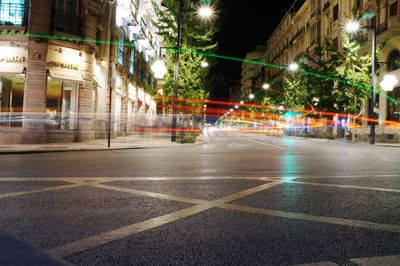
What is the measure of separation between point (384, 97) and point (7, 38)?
29.4 m

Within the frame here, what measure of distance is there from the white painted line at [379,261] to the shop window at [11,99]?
1951 cm

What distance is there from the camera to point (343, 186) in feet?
21.5

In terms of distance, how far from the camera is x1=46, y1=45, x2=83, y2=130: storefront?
19984 mm

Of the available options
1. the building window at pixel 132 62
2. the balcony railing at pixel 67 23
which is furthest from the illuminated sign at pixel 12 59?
the building window at pixel 132 62

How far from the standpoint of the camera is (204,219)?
13.6 feet

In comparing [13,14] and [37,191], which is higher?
[13,14]

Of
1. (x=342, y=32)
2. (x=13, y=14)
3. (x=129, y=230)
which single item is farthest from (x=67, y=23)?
(x=342, y=32)

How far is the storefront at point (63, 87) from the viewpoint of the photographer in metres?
20.0

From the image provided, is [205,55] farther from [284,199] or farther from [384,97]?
[284,199]

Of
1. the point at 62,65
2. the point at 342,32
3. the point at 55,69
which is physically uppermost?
the point at 342,32

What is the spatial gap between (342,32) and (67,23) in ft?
102

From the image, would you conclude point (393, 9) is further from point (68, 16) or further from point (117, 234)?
point (117, 234)

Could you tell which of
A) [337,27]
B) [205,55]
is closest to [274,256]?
[205,55]

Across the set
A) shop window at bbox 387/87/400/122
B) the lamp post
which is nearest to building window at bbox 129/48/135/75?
the lamp post
